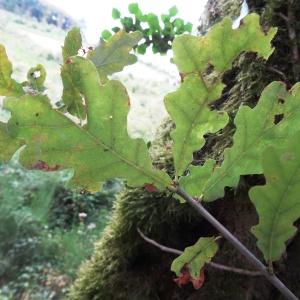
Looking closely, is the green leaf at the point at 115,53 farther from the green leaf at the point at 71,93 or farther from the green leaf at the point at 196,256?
the green leaf at the point at 196,256

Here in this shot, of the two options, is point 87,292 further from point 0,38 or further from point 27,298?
point 0,38

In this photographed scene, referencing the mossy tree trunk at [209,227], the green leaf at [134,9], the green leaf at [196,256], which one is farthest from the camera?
the green leaf at [134,9]

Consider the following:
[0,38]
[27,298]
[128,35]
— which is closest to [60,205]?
[27,298]

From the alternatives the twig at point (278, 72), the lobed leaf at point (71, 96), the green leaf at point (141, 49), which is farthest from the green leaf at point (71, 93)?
the green leaf at point (141, 49)

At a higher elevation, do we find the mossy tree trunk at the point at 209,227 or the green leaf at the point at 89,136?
the mossy tree trunk at the point at 209,227

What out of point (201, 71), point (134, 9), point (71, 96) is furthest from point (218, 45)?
A: point (134, 9)

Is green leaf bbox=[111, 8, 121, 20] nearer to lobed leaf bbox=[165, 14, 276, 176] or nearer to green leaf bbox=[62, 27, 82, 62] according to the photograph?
green leaf bbox=[62, 27, 82, 62]
